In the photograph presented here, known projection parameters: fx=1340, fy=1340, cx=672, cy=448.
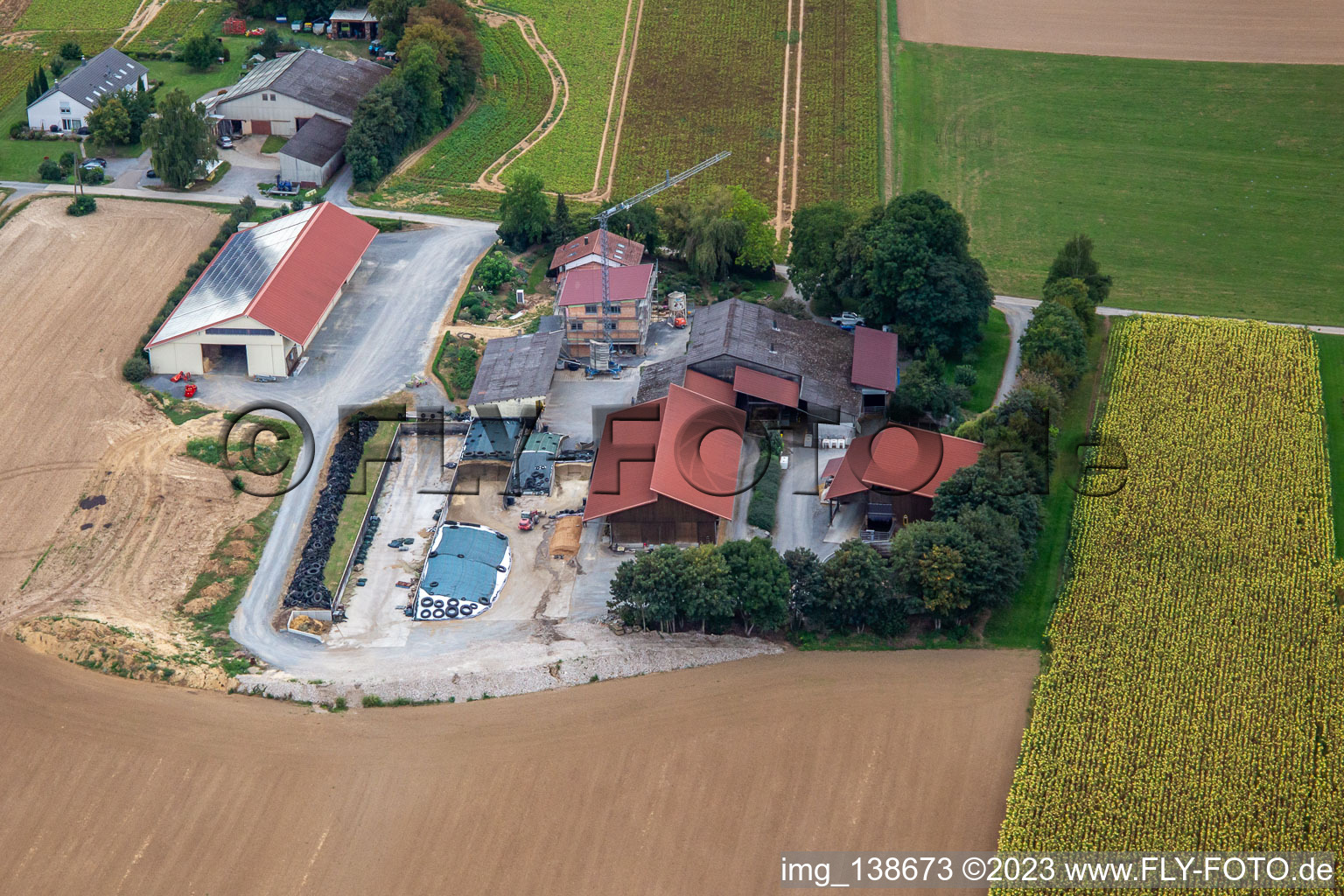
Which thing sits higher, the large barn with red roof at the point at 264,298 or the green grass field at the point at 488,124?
the green grass field at the point at 488,124

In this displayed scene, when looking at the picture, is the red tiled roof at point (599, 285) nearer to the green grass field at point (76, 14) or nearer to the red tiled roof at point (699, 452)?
the red tiled roof at point (699, 452)

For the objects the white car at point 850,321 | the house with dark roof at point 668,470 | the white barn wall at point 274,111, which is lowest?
the house with dark roof at point 668,470

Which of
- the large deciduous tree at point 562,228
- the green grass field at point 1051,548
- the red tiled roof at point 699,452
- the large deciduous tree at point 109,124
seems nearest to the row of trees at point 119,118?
the large deciduous tree at point 109,124

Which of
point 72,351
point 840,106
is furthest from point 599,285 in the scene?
point 840,106

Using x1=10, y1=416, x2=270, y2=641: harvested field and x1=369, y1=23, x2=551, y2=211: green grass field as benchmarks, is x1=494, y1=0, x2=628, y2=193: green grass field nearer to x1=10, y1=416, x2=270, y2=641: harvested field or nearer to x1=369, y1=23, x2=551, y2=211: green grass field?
x1=369, y1=23, x2=551, y2=211: green grass field

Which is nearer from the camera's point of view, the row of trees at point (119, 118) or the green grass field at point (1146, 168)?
the green grass field at point (1146, 168)

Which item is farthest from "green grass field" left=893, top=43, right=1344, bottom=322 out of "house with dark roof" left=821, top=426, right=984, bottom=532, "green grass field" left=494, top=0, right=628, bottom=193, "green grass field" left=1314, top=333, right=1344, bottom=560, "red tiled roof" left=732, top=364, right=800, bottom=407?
"green grass field" left=494, top=0, right=628, bottom=193

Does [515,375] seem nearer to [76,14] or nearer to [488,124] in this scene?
[488,124]
